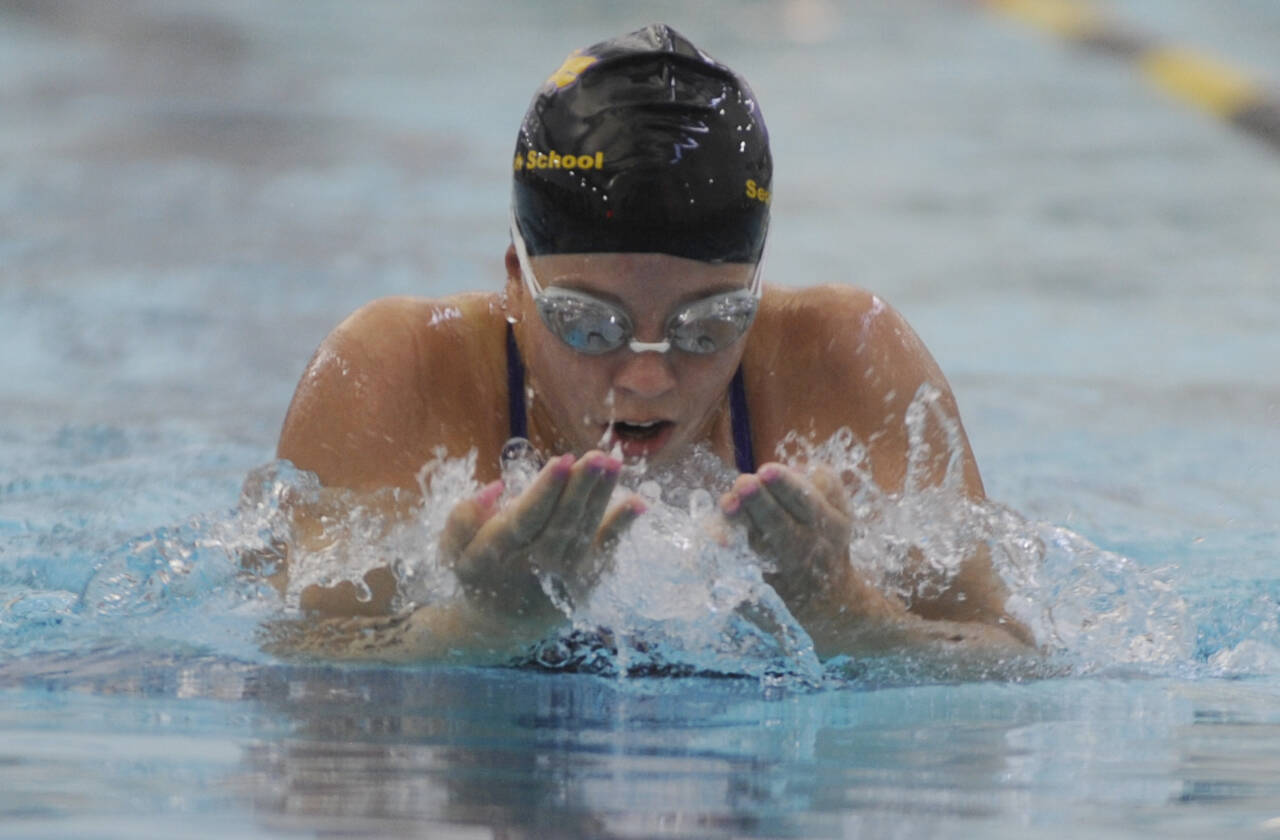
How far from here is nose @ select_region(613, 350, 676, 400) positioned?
2254mm

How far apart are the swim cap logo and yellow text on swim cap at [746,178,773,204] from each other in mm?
289

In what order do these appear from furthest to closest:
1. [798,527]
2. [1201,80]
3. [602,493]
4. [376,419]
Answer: [1201,80]
[376,419]
[798,527]
[602,493]

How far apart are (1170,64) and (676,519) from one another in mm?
8124

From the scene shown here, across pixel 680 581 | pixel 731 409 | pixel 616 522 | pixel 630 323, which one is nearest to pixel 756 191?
pixel 630 323

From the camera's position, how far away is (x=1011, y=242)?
718 cm

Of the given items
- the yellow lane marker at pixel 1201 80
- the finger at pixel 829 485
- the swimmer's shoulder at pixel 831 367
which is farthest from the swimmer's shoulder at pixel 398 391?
the yellow lane marker at pixel 1201 80

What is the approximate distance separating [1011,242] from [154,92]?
14.6ft

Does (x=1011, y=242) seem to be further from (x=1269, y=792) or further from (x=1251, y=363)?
(x=1269, y=792)

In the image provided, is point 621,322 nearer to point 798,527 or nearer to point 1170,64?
point 798,527

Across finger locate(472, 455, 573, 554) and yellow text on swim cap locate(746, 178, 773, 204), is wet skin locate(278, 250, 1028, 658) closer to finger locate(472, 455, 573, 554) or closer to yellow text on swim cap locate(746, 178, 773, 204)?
finger locate(472, 455, 573, 554)

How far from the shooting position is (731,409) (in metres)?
2.66

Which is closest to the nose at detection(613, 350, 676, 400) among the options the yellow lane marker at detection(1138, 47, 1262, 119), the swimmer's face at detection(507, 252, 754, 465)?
the swimmer's face at detection(507, 252, 754, 465)

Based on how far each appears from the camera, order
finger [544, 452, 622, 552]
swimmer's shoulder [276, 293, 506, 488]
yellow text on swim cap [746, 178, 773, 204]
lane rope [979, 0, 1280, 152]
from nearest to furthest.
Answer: finger [544, 452, 622, 552] → yellow text on swim cap [746, 178, 773, 204] → swimmer's shoulder [276, 293, 506, 488] → lane rope [979, 0, 1280, 152]

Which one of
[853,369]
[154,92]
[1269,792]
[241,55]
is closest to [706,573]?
[853,369]
